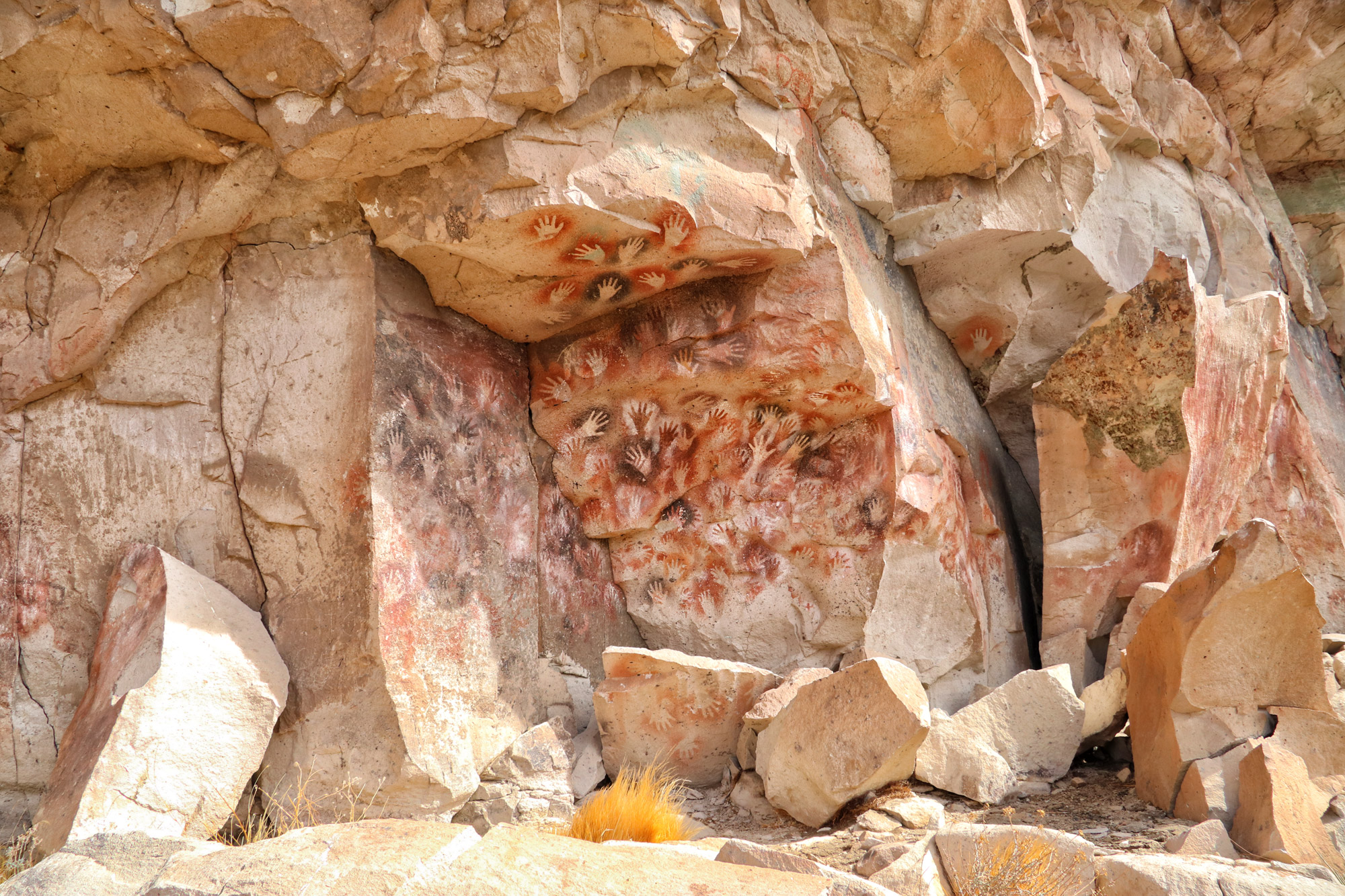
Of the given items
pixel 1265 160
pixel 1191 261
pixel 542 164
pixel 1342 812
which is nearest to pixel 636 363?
pixel 542 164

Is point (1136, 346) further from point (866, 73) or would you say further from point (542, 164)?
point (542, 164)

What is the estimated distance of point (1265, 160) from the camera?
7.77 meters

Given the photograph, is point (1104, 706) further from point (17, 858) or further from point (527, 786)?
point (17, 858)

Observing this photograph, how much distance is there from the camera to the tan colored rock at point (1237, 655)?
3.61m

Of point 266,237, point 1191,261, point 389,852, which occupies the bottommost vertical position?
point 389,852

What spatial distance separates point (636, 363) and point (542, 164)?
3.63 ft

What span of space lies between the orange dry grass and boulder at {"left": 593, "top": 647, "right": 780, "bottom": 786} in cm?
34

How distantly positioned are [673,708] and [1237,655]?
2.15m

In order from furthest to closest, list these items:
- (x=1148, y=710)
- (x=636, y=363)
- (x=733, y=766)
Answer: (x=636, y=363)
(x=733, y=766)
(x=1148, y=710)

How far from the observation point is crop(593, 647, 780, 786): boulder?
4.16 m

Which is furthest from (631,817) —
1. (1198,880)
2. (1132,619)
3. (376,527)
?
(1132,619)

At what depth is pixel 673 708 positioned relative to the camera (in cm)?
418

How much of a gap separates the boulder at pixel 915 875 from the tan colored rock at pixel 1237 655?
4.22ft

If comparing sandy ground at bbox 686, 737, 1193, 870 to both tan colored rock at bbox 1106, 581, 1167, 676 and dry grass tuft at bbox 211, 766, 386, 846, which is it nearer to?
tan colored rock at bbox 1106, 581, 1167, 676
